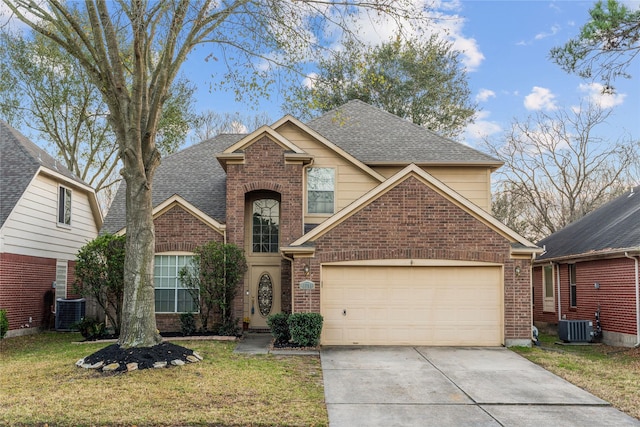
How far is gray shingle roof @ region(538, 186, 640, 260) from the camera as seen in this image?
15627mm

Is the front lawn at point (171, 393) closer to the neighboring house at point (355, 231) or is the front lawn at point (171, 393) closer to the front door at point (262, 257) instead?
the neighboring house at point (355, 231)

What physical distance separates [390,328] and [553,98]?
19.7 meters

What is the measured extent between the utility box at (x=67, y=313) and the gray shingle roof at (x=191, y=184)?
254cm

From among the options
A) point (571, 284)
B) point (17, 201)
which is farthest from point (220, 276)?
point (571, 284)

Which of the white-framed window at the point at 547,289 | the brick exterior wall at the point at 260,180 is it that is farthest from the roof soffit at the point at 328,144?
the white-framed window at the point at 547,289

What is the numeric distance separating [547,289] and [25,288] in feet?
58.5

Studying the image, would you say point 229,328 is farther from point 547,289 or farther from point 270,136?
point 547,289

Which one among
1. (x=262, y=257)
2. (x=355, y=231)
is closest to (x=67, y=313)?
(x=262, y=257)

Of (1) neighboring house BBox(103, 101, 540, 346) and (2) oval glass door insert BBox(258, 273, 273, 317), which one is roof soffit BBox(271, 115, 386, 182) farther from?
(2) oval glass door insert BBox(258, 273, 273, 317)

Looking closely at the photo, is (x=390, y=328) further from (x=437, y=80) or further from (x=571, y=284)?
(x=437, y=80)

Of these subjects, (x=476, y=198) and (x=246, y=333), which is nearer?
(x=246, y=333)

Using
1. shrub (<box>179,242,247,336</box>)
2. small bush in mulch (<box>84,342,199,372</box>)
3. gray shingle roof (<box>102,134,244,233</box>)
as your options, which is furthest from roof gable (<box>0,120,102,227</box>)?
small bush in mulch (<box>84,342,199,372</box>)

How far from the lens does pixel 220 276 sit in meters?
15.7

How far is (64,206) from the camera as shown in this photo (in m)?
20.0
